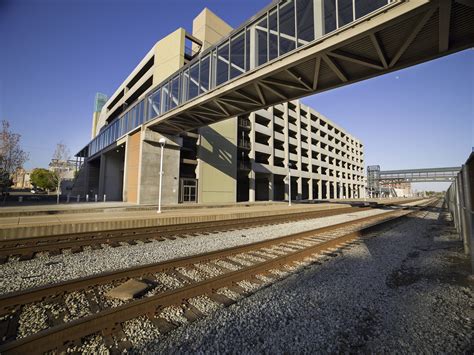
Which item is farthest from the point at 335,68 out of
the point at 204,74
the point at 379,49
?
the point at 204,74

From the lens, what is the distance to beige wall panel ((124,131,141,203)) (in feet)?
77.0

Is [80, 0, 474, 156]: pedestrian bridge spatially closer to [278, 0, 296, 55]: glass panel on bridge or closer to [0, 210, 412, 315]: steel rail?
[278, 0, 296, 55]: glass panel on bridge

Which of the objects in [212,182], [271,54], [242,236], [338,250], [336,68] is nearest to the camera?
[338,250]

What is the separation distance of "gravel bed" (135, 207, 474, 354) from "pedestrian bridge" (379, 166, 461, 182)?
112022 mm

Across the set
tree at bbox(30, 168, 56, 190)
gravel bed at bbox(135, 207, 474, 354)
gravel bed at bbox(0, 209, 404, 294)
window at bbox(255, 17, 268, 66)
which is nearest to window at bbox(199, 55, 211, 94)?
window at bbox(255, 17, 268, 66)

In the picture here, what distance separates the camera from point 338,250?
712 cm

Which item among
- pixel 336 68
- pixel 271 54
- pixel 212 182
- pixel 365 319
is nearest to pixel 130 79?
pixel 212 182

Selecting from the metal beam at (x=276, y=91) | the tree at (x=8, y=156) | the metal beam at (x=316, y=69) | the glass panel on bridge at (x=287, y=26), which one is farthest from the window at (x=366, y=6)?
the tree at (x=8, y=156)

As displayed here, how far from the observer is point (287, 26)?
38.3ft

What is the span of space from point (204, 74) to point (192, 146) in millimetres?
12937

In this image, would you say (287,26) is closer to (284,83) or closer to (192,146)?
(284,83)

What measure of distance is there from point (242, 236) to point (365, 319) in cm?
623

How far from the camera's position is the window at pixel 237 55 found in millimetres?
13852

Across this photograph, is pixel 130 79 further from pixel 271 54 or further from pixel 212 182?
pixel 271 54
